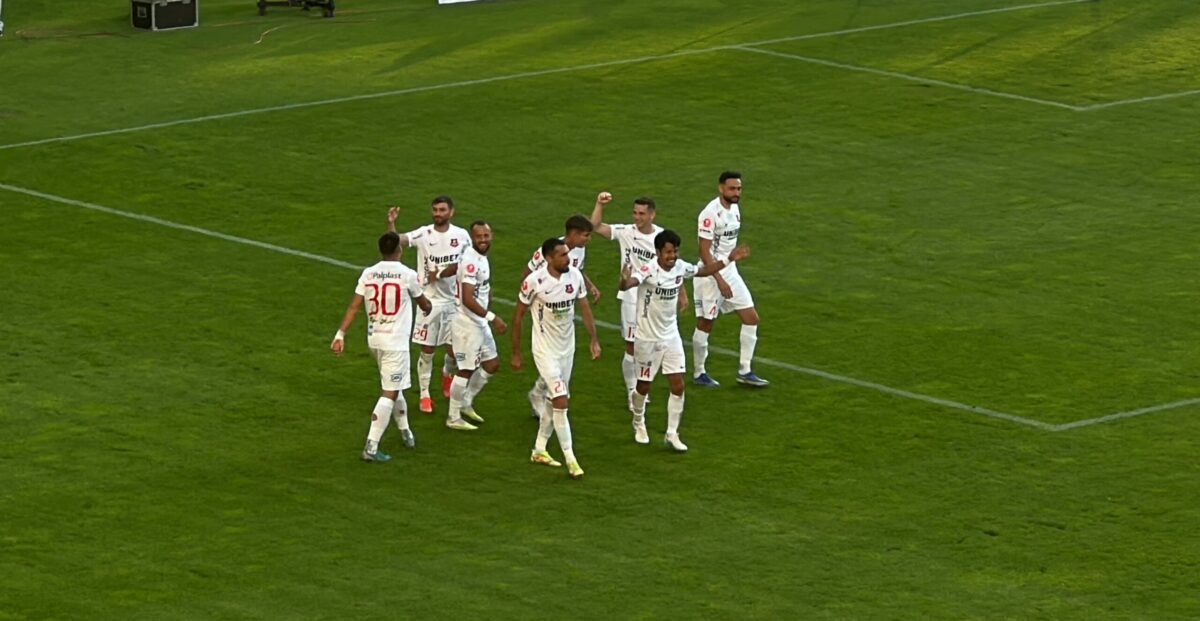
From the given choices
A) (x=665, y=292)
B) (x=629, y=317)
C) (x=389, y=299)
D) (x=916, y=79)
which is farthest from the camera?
(x=916, y=79)

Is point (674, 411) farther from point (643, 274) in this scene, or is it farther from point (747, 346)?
point (747, 346)

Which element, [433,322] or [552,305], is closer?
[552,305]

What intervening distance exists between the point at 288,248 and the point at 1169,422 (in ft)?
38.2

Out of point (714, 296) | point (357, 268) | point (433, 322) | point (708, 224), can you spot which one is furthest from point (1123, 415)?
point (357, 268)

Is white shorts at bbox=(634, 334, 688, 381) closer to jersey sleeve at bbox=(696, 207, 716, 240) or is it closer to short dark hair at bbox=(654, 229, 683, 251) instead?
short dark hair at bbox=(654, 229, 683, 251)

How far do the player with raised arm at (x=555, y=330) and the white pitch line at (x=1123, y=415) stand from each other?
4.88 metres

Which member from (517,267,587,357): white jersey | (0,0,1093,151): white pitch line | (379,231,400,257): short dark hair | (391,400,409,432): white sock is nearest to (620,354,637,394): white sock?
(517,267,587,357): white jersey

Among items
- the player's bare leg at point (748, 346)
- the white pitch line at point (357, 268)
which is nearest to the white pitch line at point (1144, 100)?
the white pitch line at point (357, 268)

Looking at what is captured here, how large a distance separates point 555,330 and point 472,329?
156 cm

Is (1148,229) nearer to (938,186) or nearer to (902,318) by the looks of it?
(938,186)

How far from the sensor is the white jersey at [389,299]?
21.7 m

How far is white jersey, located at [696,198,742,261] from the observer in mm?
24547

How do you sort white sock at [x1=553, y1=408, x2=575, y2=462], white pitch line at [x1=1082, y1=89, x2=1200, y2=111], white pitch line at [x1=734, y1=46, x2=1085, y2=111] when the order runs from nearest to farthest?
A: white sock at [x1=553, y1=408, x2=575, y2=462] < white pitch line at [x1=1082, y1=89, x2=1200, y2=111] < white pitch line at [x1=734, y1=46, x2=1085, y2=111]

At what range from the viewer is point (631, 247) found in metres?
23.6
